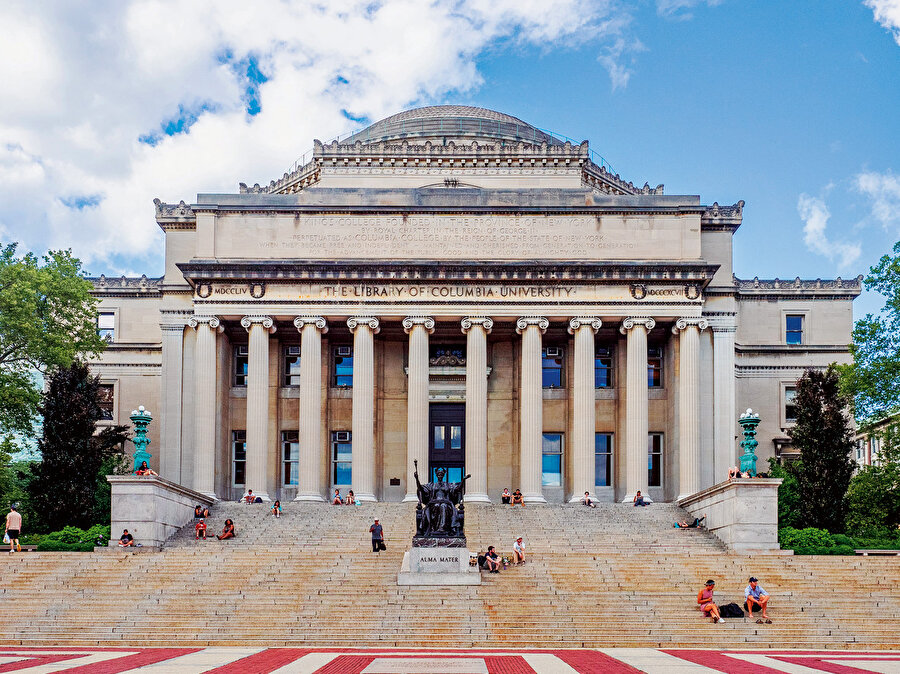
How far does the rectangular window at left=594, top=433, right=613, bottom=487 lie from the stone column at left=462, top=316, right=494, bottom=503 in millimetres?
7000

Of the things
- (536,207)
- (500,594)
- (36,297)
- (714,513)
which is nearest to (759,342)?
(536,207)

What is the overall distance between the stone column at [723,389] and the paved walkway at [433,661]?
3017 cm

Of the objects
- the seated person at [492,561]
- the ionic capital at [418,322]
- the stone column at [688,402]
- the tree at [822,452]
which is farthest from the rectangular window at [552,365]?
the seated person at [492,561]

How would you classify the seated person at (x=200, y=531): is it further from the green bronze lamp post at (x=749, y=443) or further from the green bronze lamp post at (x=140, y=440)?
the green bronze lamp post at (x=749, y=443)

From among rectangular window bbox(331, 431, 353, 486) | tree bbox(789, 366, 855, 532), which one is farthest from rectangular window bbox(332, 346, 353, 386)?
tree bbox(789, 366, 855, 532)

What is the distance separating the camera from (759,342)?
67.6 meters

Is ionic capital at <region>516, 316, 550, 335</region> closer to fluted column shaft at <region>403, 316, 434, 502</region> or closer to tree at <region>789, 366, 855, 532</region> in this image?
fluted column shaft at <region>403, 316, 434, 502</region>

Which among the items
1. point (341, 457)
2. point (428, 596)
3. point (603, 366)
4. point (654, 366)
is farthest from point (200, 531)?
point (654, 366)

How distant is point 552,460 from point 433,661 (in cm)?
3664

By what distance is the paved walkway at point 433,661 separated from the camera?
23906 mm

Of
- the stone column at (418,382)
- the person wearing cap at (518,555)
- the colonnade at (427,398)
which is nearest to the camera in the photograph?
the person wearing cap at (518,555)

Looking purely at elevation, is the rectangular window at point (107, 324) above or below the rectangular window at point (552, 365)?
above

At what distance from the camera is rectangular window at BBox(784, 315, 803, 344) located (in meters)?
67.8

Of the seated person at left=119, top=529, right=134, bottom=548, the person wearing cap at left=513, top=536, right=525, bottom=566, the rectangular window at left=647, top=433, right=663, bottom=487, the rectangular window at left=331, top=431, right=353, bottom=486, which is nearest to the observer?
the person wearing cap at left=513, top=536, right=525, bottom=566
